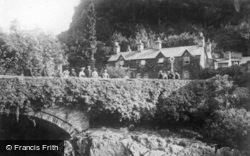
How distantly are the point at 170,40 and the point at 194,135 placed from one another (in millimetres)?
33161

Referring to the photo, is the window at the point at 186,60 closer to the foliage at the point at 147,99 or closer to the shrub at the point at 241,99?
A: the foliage at the point at 147,99

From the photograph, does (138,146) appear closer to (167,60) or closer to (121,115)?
(121,115)

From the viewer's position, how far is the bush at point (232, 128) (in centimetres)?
1409

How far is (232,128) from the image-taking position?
47.3 ft

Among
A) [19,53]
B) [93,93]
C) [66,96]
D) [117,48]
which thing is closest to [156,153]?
[93,93]

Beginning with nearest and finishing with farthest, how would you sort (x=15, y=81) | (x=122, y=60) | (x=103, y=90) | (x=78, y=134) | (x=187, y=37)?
(x=15, y=81), (x=78, y=134), (x=103, y=90), (x=122, y=60), (x=187, y=37)

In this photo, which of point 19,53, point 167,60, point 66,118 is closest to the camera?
point 66,118

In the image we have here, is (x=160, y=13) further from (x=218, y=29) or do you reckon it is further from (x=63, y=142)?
(x=63, y=142)

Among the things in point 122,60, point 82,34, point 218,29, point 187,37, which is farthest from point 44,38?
point 218,29

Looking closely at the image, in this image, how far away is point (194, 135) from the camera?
1577cm

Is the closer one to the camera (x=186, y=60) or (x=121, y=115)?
(x=121, y=115)

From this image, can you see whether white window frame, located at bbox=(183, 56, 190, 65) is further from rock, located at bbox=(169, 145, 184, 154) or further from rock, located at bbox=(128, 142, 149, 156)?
rock, located at bbox=(128, 142, 149, 156)

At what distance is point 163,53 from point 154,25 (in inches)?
567

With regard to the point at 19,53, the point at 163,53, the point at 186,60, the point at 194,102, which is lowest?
the point at 194,102
